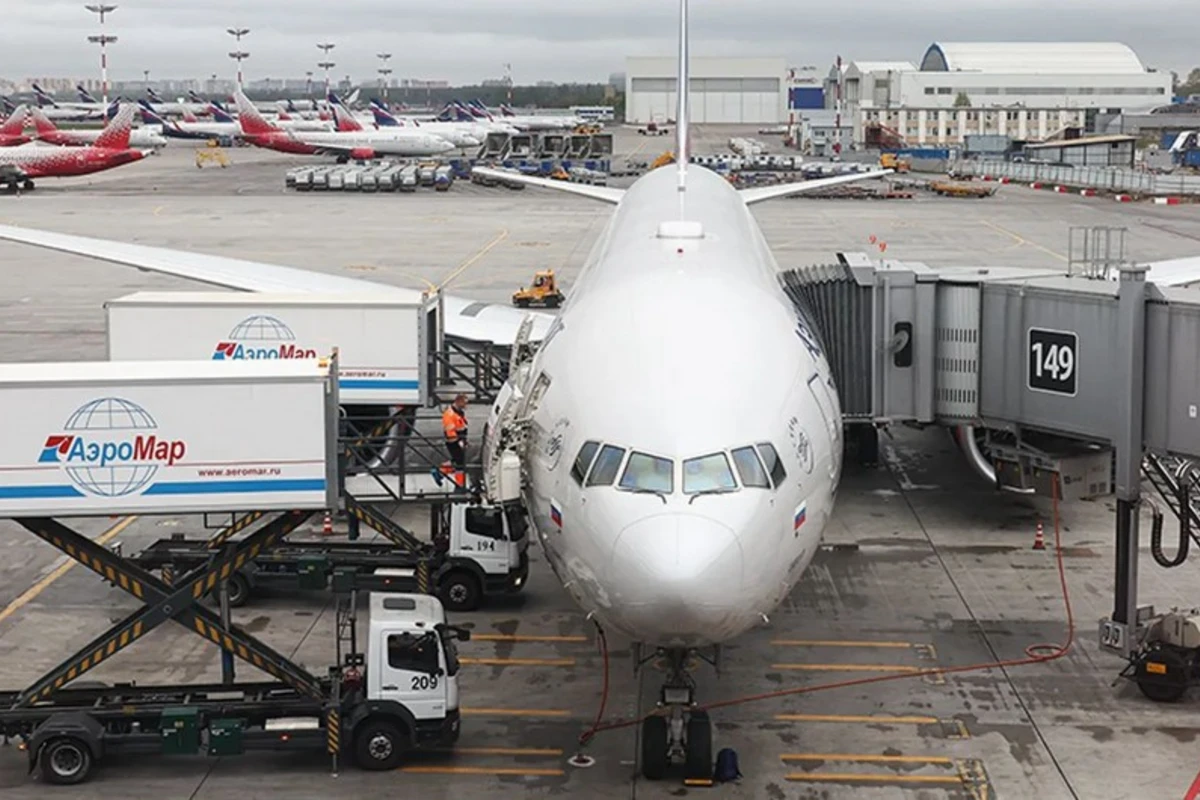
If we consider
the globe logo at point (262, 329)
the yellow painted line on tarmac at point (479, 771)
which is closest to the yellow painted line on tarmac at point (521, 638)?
the yellow painted line on tarmac at point (479, 771)

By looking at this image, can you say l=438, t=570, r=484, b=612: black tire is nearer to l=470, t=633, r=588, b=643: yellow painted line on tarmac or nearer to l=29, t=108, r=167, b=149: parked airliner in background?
l=470, t=633, r=588, b=643: yellow painted line on tarmac

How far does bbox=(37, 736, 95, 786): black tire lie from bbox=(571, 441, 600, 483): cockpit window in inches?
254

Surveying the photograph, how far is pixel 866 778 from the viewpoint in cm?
1673

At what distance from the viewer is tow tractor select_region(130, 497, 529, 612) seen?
22781 mm

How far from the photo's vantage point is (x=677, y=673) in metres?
15.7

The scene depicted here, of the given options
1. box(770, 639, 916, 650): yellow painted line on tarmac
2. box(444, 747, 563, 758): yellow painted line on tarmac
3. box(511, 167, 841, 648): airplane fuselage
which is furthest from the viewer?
box(770, 639, 916, 650): yellow painted line on tarmac

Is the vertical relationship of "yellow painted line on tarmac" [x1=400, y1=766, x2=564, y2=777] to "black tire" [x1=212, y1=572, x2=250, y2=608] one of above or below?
below

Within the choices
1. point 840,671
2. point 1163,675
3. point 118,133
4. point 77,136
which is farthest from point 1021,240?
point 77,136

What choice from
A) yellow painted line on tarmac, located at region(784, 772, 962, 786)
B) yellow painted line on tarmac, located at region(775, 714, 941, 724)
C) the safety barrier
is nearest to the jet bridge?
yellow painted line on tarmac, located at region(775, 714, 941, 724)

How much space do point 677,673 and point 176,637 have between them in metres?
9.02

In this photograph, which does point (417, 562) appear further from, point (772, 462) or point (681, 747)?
point (772, 462)

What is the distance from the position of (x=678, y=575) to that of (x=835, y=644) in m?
8.43

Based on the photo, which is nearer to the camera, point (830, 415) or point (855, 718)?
point (830, 415)

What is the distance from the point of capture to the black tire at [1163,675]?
18797 mm
